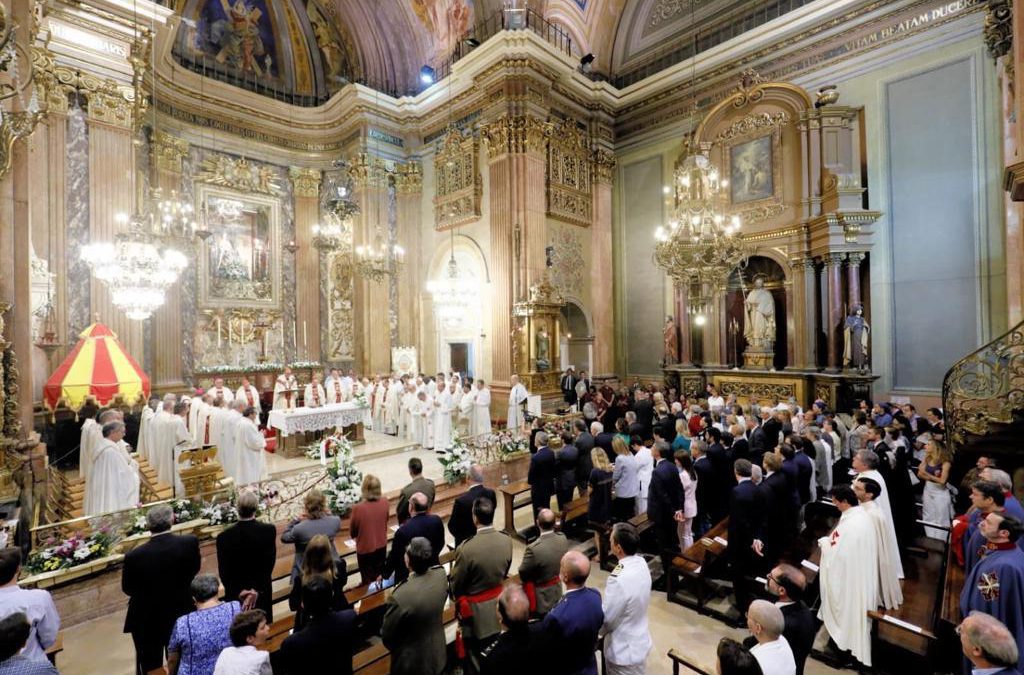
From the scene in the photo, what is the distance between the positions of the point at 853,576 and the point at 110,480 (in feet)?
25.8

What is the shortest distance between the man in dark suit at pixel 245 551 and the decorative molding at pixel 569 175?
1180cm

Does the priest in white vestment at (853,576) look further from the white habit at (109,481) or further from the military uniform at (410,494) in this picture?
the white habit at (109,481)

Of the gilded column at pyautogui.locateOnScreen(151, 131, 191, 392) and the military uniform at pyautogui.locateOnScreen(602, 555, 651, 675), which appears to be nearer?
the military uniform at pyautogui.locateOnScreen(602, 555, 651, 675)

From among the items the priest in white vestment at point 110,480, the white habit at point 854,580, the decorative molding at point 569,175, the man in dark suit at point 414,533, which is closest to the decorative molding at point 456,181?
the decorative molding at point 569,175

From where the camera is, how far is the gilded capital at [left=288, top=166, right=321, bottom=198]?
51.2 ft

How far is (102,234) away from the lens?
10.1 m

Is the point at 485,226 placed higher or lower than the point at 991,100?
lower

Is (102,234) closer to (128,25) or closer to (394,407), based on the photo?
(128,25)

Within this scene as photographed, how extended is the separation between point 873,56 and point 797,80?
1.58m

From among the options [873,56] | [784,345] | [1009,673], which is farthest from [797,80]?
[1009,673]

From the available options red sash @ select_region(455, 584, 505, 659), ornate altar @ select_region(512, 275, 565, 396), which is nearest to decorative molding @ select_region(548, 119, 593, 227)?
ornate altar @ select_region(512, 275, 565, 396)

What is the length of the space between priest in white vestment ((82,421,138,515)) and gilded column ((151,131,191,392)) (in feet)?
23.5

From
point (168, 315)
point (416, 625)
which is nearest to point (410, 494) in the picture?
point (416, 625)

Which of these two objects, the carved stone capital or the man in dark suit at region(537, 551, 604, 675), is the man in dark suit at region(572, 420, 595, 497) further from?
the carved stone capital
